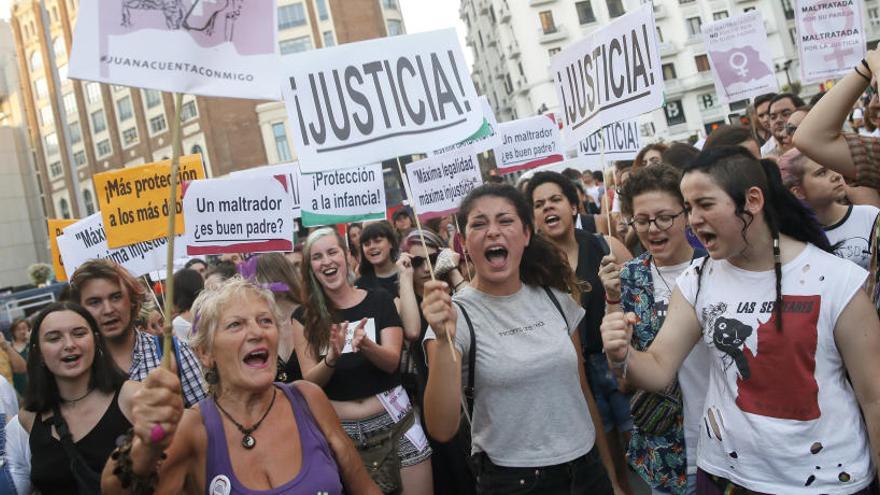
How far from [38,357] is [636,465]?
2.92 metres

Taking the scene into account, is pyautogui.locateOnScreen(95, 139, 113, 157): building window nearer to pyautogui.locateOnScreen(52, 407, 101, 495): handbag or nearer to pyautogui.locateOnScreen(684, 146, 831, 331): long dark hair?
pyautogui.locateOnScreen(52, 407, 101, 495): handbag

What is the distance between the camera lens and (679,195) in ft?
12.1

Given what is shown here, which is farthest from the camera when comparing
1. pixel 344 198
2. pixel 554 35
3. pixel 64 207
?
pixel 64 207

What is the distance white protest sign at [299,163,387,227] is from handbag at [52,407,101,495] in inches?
184

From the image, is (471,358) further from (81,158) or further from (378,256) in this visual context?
(81,158)

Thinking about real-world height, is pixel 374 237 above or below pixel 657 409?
above

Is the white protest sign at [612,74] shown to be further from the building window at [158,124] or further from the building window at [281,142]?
the building window at [158,124]

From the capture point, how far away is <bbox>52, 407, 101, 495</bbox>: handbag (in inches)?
130

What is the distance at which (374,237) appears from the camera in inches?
242

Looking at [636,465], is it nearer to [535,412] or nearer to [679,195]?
[535,412]

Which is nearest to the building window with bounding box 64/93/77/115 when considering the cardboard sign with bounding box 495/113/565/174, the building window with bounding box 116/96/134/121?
the building window with bounding box 116/96/134/121

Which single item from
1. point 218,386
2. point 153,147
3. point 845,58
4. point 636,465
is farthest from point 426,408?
point 153,147

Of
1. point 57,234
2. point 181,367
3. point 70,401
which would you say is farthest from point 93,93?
point 70,401

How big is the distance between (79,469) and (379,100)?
2.20 meters
